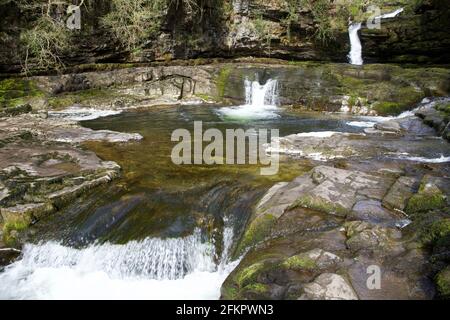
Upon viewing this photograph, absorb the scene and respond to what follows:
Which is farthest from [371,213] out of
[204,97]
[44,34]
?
[44,34]

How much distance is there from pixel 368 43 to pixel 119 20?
10.6m

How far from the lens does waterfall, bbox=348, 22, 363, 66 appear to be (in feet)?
57.7

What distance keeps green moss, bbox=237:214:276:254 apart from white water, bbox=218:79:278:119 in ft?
30.1

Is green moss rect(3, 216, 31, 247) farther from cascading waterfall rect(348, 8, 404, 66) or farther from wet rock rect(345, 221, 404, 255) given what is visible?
cascading waterfall rect(348, 8, 404, 66)

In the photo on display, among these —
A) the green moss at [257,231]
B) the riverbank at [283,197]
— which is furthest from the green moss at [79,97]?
the green moss at [257,231]

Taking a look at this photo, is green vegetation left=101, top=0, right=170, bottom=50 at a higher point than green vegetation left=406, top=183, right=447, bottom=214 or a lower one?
higher

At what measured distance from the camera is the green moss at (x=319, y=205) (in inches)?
215

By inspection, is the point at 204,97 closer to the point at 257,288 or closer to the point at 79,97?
the point at 79,97

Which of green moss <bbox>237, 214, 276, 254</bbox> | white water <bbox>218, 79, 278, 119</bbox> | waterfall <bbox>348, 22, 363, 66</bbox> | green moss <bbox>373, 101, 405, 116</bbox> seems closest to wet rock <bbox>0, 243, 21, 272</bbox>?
green moss <bbox>237, 214, 276, 254</bbox>

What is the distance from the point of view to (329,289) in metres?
3.80

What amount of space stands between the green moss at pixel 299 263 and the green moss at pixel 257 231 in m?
0.94

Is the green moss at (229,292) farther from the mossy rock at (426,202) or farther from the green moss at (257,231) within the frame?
the mossy rock at (426,202)

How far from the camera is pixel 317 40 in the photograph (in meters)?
17.9

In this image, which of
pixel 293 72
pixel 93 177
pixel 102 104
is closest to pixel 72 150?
pixel 93 177
